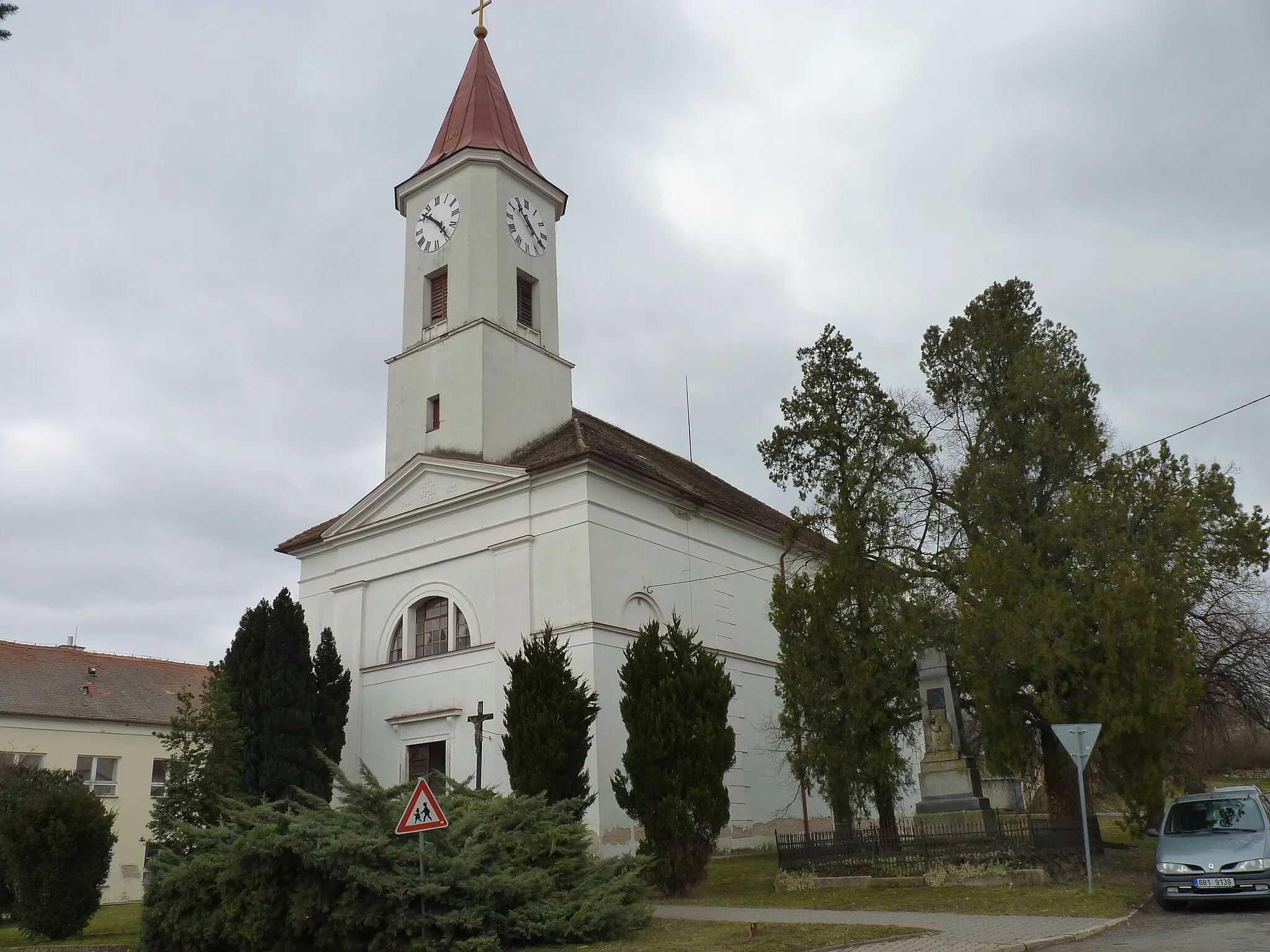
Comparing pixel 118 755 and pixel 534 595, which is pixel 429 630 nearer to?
pixel 534 595

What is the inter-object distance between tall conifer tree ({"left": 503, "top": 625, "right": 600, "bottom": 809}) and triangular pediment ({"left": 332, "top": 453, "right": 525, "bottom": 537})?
295 inches

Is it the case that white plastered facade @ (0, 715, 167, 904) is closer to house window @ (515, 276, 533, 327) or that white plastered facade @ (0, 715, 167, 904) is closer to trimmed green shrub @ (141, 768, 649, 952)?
house window @ (515, 276, 533, 327)

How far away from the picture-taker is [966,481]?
65.6 ft

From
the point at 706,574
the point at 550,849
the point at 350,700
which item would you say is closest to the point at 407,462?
the point at 350,700

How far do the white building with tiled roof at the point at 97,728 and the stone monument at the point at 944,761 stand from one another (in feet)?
78.7

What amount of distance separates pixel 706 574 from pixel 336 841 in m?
17.1

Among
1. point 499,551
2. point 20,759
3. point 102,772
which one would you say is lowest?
point 102,772

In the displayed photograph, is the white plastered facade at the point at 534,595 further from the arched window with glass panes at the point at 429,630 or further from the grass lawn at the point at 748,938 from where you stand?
the grass lawn at the point at 748,938

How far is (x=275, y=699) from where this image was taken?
22812 mm

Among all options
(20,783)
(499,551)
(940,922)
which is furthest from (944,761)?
(20,783)

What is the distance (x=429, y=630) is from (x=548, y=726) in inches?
375

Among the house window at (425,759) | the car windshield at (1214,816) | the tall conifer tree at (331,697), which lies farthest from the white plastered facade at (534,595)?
the car windshield at (1214,816)

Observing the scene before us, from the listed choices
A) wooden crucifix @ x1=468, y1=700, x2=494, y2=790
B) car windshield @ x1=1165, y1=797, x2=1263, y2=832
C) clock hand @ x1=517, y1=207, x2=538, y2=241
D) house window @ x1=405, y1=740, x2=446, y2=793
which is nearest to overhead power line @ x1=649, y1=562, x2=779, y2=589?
wooden crucifix @ x1=468, y1=700, x2=494, y2=790

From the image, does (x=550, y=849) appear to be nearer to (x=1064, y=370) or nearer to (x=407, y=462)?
(x=1064, y=370)
